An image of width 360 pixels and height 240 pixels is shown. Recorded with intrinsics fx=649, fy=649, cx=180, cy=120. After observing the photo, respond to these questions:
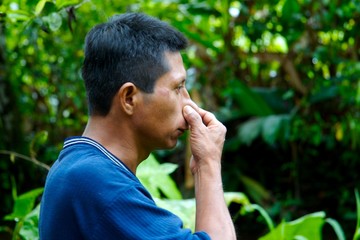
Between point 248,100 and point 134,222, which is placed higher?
point 134,222

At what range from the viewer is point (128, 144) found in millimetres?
1740

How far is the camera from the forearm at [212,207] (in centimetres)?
166

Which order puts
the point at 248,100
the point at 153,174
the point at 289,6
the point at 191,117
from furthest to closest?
the point at 248,100 < the point at 289,6 < the point at 153,174 < the point at 191,117

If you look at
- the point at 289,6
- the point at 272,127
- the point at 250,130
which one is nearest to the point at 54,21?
the point at 289,6

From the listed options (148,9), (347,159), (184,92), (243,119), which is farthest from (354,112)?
(184,92)

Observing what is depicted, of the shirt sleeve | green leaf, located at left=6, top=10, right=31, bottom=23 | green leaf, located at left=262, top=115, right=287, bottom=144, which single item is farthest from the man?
green leaf, located at left=262, top=115, right=287, bottom=144

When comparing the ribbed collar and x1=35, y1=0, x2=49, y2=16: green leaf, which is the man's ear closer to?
the ribbed collar

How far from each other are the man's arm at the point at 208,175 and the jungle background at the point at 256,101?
2465 mm

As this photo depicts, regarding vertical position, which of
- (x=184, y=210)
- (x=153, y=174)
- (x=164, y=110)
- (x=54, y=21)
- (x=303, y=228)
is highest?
(x=54, y=21)

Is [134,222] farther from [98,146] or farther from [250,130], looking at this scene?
[250,130]

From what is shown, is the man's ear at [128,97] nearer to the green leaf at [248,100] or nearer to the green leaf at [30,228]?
the green leaf at [30,228]

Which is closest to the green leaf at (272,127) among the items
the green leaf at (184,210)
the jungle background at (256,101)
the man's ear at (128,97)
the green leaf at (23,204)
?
the jungle background at (256,101)

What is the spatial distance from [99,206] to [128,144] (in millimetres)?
266

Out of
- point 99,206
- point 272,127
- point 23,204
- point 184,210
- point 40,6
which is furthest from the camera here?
point 272,127
